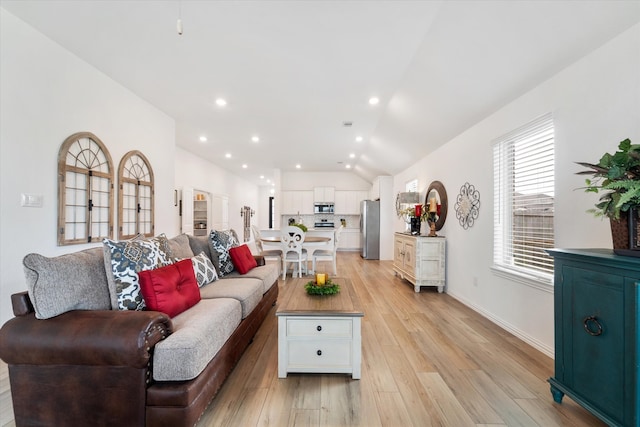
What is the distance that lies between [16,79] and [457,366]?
4335mm

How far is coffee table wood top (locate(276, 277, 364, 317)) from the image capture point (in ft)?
6.69

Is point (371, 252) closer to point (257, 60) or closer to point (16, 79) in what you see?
point (257, 60)

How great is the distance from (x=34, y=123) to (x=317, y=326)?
9.95 ft

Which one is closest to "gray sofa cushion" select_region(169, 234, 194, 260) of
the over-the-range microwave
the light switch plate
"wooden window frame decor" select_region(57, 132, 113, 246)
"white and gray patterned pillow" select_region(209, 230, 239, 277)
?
"white and gray patterned pillow" select_region(209, 230, 239, 277)

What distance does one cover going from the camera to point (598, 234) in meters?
2.00

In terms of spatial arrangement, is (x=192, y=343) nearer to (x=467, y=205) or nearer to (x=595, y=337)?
(x=595, y=337)

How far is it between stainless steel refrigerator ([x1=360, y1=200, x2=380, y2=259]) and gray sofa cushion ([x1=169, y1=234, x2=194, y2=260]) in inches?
229

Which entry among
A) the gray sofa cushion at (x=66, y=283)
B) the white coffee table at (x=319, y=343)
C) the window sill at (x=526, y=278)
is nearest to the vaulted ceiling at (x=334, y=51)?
the window sill at (x=526, y=278)

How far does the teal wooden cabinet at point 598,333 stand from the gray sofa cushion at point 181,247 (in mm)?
2996

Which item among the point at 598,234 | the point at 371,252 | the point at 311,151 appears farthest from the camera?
the point at 371,252

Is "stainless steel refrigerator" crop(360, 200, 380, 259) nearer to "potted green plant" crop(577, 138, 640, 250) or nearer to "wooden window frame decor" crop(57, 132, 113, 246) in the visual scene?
"wooden window frame decor" crop(57, 132, 113, 246)

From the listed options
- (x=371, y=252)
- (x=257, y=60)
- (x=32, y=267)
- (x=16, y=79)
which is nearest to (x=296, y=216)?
(x=371, y=252)

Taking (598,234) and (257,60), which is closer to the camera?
(598,234)

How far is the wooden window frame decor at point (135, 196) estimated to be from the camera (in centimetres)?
353
